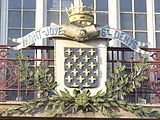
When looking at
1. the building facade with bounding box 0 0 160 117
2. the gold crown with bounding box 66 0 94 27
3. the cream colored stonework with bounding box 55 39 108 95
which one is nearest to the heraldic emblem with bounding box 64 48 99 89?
the cream colored stonework with bounding box 55 39 108 95

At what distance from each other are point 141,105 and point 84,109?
1.19 meters

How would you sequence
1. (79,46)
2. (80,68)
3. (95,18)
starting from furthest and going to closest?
(95,18) → (79,46) → (80,68)

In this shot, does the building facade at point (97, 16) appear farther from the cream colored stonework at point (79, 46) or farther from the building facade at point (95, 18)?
the cream colored stonework at point (79, 46)

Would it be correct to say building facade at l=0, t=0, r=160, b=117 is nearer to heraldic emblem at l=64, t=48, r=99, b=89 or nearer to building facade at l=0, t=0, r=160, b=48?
building facade at l=0, t=0, r=160, b=48

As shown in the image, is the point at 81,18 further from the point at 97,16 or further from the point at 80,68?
the point at 97,16

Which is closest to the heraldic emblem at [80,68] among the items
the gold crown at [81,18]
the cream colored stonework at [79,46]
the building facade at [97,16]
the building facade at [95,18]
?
the cream colored stonework at [79,46]

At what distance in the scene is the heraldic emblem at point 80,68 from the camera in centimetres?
1270

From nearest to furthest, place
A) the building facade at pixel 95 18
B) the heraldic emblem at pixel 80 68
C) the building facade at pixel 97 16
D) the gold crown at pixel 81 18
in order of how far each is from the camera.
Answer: the heraldic emblem at pixel 80 68 < the gold crown at pixel 81 18 < the building facade at pixel 95 18 < the building facade at pixel 97 16

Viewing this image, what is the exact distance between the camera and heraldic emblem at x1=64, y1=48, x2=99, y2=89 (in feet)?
41.7

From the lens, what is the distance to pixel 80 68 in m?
12.7

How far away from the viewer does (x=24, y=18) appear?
14.6 m

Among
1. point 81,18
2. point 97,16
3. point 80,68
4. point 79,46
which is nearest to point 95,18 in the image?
point 97,16

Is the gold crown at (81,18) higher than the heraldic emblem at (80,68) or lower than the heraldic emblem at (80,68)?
higher

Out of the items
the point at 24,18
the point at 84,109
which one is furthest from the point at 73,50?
the point at 24,18
